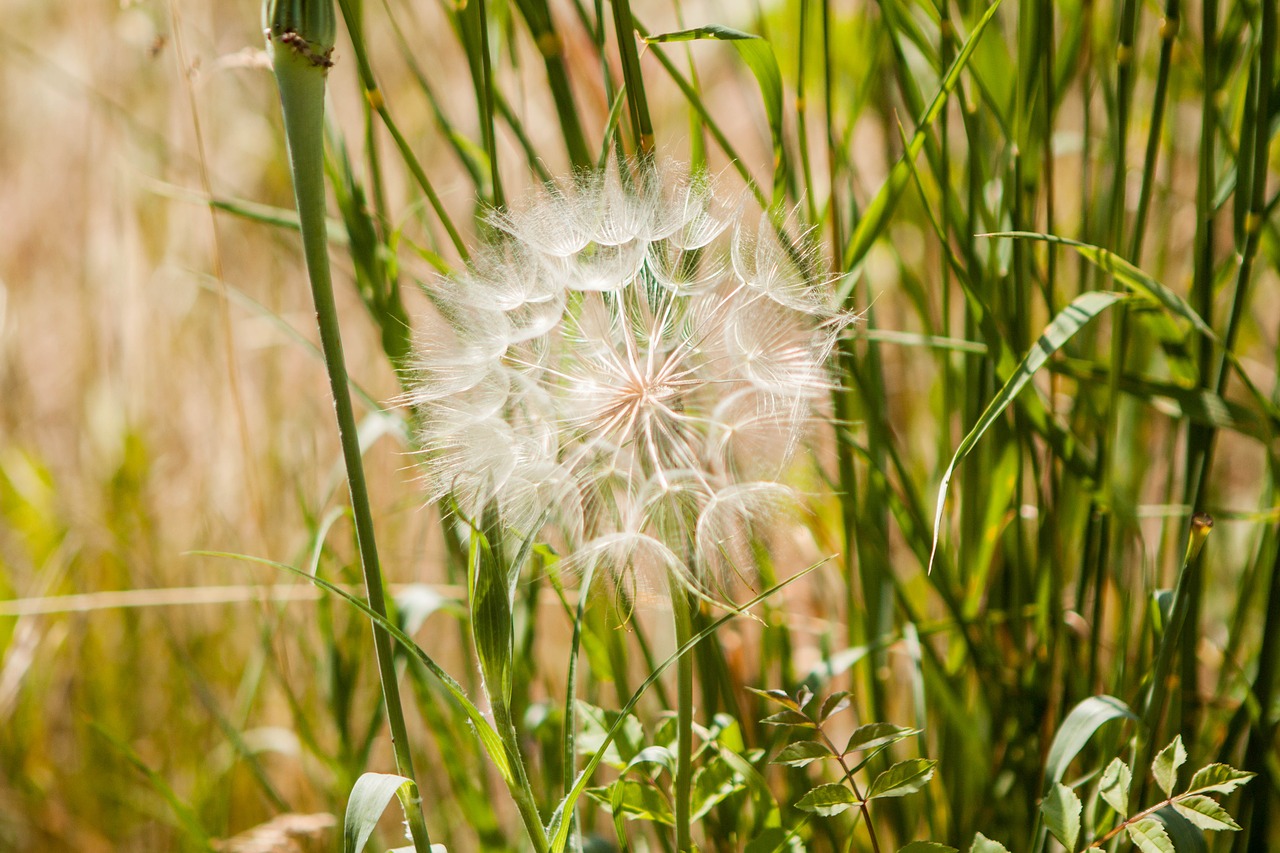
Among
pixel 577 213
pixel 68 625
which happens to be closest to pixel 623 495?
pixel 577 213

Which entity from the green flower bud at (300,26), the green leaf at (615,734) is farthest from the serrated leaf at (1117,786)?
the green flower bud at (300,26)

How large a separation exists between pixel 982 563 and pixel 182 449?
1.93 m

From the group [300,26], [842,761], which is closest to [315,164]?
[300,26]

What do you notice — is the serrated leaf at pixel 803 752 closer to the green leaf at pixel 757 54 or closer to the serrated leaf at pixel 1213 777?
the serrated leaf at pixel 1213 777

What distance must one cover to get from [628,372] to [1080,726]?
1.46 ft

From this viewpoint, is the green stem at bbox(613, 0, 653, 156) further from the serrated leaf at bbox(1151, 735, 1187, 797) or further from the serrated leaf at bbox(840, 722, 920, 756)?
the serrated leaf at bbox(1151, 735, 1187, 797)

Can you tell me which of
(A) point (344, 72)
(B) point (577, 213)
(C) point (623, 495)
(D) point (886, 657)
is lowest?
(D) point (886, 657)

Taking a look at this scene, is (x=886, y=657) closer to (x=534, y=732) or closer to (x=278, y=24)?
(x=534, y=732)

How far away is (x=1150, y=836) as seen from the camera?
66 centimetres

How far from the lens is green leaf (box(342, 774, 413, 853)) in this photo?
64 centimetres

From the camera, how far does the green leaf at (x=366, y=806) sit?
0.64 meters

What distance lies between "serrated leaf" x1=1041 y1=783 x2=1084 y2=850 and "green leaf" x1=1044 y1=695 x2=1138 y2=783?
0.11 m

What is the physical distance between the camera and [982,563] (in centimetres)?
104

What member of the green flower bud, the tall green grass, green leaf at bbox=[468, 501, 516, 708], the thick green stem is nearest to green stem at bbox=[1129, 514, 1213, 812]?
the tall green grass
